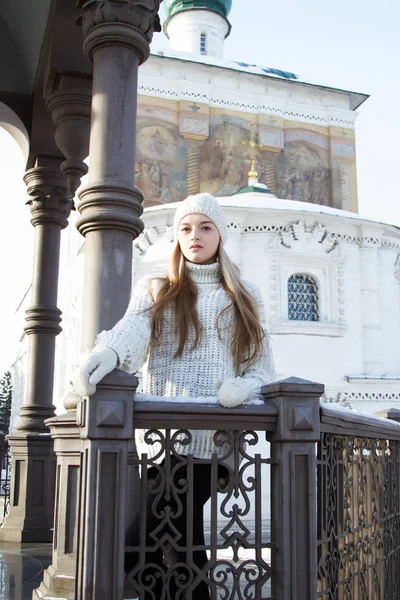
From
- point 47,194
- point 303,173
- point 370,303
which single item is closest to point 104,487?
point 47,194

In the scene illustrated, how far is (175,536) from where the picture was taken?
2477mm

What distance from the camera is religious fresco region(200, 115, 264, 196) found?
90.7ft

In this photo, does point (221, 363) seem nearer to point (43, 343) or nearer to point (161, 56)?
point (43, 343)

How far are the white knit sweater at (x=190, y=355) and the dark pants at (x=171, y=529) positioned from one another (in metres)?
0.11

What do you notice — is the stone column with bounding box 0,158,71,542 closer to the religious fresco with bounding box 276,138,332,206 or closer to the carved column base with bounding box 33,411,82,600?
the carved column base with bounding box 33,411,82,600

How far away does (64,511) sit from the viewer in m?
3.61

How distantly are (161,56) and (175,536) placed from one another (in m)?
28.0

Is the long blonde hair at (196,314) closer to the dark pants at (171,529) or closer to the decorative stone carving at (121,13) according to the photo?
the dark pants at (171,529)

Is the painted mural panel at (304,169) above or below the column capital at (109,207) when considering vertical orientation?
above

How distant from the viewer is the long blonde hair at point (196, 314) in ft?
9.01

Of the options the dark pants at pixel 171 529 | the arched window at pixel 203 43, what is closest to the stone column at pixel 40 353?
the dark pants at pixel 171 529

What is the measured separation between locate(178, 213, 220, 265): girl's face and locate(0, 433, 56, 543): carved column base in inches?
145

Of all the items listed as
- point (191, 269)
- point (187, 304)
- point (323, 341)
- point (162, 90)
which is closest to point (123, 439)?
point (187, 304)

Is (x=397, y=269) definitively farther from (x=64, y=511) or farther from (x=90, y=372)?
(x=90, y=372)
